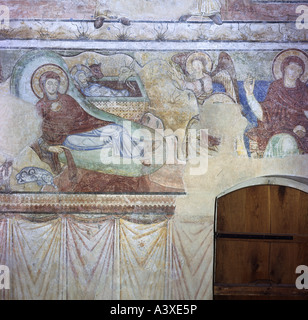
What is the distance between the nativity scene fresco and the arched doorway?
1.86ft

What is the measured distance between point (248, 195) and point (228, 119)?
945 mm

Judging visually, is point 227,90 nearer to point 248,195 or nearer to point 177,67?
point 177,67

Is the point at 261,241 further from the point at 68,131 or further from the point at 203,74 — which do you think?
the point at 68,131

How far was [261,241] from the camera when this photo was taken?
184 inches

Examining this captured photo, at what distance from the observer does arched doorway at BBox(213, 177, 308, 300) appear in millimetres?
4637

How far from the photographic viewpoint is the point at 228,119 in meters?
4.48

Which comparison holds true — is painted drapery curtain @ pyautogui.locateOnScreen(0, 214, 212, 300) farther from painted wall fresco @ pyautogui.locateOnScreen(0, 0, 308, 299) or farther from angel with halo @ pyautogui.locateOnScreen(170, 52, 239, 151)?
angel with halo @ pyautogui.locateOnScreen(170, 52, 239, 151)

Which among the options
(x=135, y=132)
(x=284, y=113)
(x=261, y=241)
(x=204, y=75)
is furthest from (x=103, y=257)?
(x=284, y=113)

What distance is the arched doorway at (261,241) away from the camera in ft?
15.2

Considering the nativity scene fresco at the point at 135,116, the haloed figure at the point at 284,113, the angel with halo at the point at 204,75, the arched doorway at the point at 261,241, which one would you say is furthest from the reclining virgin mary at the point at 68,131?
the haloed figure at the point at 284,113

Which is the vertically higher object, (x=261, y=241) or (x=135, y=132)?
(x=135, y=132)

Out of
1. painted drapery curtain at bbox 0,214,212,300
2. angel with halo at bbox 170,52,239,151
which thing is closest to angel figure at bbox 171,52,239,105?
angel with halo at bbox 170,52,239,151

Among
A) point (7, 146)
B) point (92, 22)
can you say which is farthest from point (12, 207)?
point (92, 22)

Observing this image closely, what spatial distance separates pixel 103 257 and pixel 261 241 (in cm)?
187
